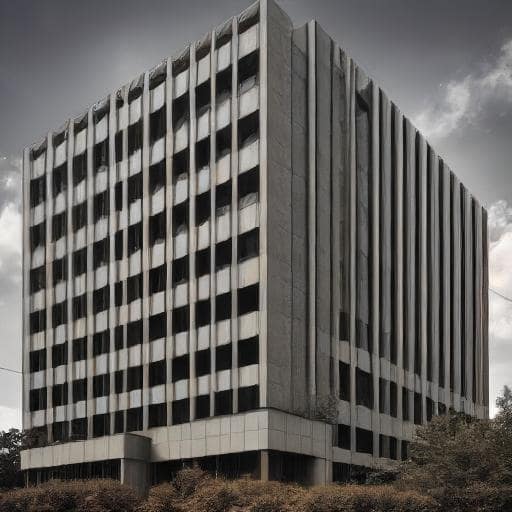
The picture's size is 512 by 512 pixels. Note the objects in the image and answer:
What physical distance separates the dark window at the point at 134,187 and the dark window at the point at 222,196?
8.75 m

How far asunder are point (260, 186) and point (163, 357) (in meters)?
13.5

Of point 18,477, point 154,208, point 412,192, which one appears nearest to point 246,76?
point 154,208

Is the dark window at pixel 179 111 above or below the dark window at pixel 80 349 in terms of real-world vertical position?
above

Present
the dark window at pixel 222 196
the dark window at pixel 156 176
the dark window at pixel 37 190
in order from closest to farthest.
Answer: the dark window at pixel 222 196 < the dark window at pixel 156 176 < the dark window at pixel 37 190

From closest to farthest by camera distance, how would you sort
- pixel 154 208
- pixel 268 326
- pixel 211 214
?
1. pixel 268 326
2. pixel 211 214
3. pixel 154 208

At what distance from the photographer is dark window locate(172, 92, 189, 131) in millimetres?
62750

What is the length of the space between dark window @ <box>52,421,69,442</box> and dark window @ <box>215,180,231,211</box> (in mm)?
21643

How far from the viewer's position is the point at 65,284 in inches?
2808

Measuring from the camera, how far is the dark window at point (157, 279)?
62.6 meters

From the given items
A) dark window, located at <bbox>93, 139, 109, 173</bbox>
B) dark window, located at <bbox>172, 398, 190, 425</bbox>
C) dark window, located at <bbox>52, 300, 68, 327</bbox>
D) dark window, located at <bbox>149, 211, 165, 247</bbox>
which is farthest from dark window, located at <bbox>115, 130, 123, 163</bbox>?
dark window, located at <bbox>172, 398, 190, 425</bbox>

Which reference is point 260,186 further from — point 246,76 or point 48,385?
point 48,385

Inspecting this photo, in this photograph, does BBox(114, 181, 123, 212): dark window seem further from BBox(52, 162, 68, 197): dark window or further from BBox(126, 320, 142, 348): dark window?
BBox(126, 320, 142, 348): dark window

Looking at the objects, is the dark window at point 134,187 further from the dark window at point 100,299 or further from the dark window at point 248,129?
the dark window at point 248,129

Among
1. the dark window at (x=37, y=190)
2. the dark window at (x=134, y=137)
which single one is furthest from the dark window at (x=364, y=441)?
the dark window at (x=37, y=190)
